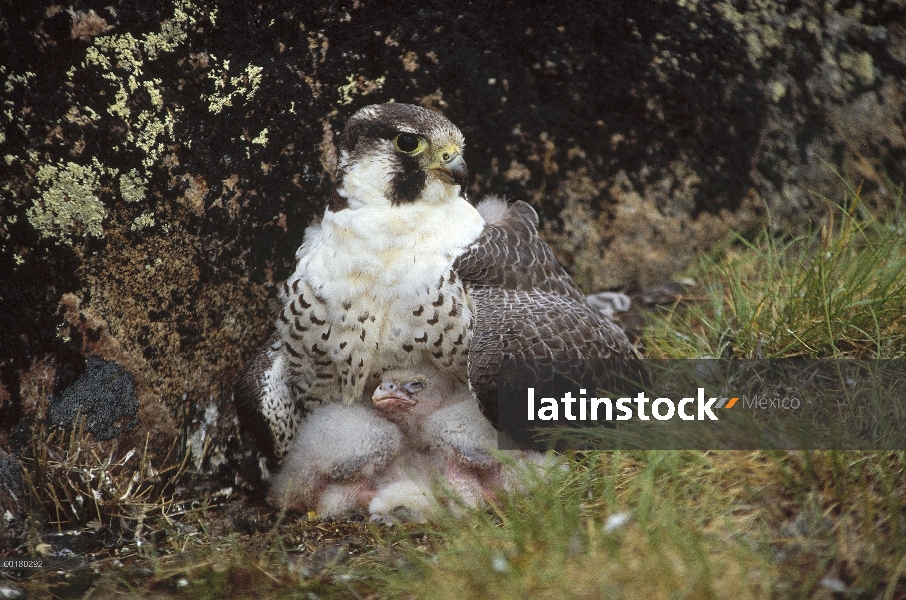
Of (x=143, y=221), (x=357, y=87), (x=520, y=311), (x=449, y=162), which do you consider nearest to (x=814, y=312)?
(x=520, y=311)

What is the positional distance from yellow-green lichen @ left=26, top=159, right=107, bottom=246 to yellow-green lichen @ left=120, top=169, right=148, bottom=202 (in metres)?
0.09

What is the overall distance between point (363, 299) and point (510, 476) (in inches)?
36.5

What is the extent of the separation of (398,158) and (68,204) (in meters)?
1.28

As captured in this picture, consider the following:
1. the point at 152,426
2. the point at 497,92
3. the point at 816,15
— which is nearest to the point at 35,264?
the point at 152,426

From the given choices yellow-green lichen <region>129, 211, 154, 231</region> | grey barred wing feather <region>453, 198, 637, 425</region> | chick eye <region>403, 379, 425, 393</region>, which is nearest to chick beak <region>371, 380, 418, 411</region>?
chick eye <region>403, 379, 425, 393</region>

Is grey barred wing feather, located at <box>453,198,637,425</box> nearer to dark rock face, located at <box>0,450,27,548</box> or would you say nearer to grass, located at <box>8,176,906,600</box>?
grass, located at <box>8,176,906,600</box>

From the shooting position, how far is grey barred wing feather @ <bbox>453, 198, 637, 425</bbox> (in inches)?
116

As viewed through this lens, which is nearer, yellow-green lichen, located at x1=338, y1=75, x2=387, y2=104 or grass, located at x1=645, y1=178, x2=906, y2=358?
grass, located at x1=645, y1=178, x2=906, y2=358

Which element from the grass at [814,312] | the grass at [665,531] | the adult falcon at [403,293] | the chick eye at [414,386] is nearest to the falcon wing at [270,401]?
the adult falcon at [403,293]

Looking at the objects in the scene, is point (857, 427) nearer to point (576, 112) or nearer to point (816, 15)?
point (576, 112)

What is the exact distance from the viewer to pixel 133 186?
3.04 m

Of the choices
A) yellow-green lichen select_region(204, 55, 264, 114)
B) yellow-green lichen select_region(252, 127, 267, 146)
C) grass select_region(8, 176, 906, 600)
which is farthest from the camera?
yellow-green lichen select_region(252, 127, 267, 146)

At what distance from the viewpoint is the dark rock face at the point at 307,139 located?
2.87 meters

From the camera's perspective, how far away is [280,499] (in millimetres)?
3299
